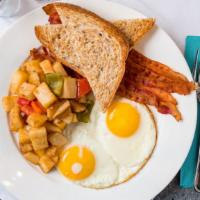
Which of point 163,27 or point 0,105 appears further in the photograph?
point 163,27

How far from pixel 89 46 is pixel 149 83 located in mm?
286

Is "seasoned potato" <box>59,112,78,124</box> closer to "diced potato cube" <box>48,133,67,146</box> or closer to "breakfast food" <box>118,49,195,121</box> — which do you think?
"diced potato cube" <box>48,133,67,146</box>

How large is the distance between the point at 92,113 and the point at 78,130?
9cm

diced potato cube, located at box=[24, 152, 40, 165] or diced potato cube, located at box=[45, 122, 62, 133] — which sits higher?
diced potato cube, located at box=[45, 122, 62, 133]

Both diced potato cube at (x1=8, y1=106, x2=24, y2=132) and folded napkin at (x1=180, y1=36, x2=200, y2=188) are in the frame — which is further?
folded napkin at (x1=180, y1=36, x2=200, y2=188)

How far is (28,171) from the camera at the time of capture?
72.2 inches

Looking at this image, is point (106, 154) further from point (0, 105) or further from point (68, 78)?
point (0, 105)

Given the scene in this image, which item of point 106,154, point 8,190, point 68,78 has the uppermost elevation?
point 68,78

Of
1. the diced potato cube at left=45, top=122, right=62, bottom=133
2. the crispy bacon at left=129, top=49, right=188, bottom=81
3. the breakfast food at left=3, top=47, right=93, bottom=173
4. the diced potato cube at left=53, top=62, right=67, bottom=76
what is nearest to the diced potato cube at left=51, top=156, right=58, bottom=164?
the breakfast food at left=3, top=47, right=93, bottom=173

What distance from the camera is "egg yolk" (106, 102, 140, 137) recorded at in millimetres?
1831

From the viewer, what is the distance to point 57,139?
1.80 m

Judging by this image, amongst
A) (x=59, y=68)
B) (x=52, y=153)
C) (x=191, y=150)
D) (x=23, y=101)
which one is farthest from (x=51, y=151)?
(x=191, y=150)

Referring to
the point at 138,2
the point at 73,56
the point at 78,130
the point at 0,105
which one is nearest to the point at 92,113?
the point at 78,130

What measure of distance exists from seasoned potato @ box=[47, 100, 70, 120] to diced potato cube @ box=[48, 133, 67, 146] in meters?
0.08
